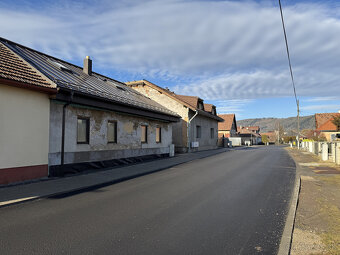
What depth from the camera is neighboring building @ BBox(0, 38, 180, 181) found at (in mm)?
7793

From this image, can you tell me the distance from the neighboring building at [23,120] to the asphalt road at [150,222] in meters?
2.68

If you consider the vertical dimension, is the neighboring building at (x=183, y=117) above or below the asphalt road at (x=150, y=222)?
above

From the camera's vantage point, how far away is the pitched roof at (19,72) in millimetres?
7481

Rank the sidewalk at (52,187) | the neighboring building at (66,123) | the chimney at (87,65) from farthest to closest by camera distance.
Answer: the chimney at (87,65) < the neighboring building at (66,123) < the sidewalk at (52,187)

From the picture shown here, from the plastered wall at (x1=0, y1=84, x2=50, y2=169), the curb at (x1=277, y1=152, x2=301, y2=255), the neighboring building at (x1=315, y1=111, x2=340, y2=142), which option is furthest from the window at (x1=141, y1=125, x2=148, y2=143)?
the neighboring building at (x1=315, y1=111, x2=340, y2=142)

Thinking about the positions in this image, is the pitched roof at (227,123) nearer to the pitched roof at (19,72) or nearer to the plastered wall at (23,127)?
the pitched roof at (19,72)

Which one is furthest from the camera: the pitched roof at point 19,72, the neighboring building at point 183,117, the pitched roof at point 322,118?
the pitched roof at point 322,118

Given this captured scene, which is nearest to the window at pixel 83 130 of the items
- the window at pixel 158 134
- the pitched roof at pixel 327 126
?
the window at pixel 158 134

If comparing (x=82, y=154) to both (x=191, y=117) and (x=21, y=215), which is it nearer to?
(x=21, y=215)

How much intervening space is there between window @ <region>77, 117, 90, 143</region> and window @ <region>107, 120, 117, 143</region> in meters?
1.55

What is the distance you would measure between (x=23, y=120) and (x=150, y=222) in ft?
20.3

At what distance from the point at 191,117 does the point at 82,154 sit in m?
14.7

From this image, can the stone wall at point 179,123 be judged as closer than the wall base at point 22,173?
No

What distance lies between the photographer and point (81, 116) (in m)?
10.5
